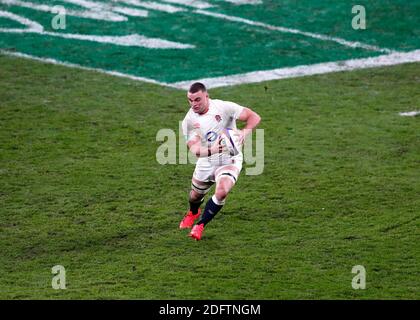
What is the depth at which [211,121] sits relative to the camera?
926cm

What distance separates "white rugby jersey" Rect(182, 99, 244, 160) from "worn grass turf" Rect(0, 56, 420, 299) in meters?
0.96

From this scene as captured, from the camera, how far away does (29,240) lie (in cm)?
926

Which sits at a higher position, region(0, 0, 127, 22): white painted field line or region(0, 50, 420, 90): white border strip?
region(0, 0, 127, 22): white painted field line

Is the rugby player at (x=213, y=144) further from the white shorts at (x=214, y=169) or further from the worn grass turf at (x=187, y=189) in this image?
the worn grass turf at (x=187, y=189)

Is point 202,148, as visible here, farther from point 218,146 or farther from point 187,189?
point 187,189

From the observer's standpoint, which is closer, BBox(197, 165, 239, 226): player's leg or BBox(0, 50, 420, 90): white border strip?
BBox(197, 165, 239, 226): player's leg

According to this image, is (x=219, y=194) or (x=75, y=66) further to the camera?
(x=75, y=66)

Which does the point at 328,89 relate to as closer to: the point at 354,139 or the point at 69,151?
the point at 354,139

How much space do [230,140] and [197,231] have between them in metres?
0.95

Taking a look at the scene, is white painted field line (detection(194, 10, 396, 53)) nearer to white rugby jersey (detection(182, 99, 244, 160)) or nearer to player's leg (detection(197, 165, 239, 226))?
white rugby jersey (detection(182, 99, 244, 160))

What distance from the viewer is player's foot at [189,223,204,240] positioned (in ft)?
30.0

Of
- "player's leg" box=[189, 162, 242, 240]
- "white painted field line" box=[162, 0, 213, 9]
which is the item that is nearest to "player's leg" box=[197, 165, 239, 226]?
"player's leg" box=[189, 162, 242, 240]

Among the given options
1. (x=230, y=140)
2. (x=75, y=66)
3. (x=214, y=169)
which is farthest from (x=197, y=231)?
(x=75, y=66)
